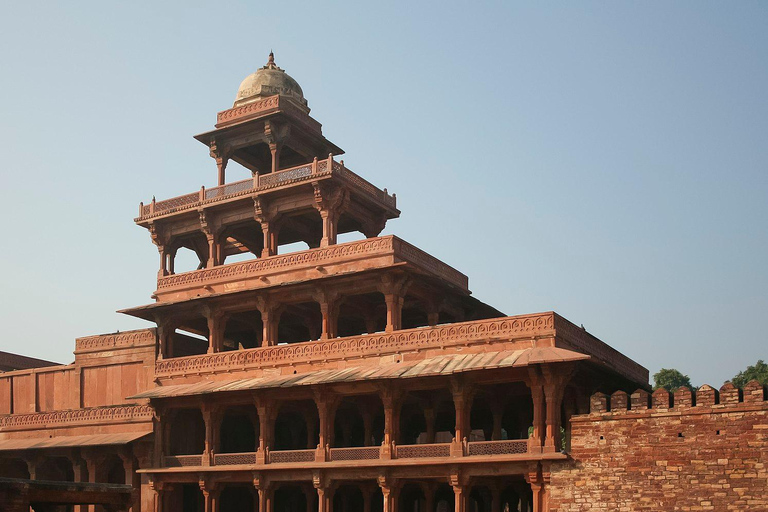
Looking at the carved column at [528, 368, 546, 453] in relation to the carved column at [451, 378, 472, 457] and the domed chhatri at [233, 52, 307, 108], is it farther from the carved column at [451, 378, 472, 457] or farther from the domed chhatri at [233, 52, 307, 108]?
the domed chhatri at [233, 52, 307, 108]

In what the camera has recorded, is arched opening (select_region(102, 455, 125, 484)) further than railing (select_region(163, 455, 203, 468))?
Yes

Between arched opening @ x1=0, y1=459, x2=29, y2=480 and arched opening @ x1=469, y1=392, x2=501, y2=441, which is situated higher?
arched opening @ x1=469, y1=392, x2=501, y2=441

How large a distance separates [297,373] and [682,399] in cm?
1313

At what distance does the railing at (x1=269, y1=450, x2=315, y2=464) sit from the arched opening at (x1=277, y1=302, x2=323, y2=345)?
5.63 metres

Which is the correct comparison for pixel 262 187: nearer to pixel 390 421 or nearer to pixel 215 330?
pixel 215 330

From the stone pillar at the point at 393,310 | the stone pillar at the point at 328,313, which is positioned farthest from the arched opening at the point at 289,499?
the stone pillar at the point at 393,310

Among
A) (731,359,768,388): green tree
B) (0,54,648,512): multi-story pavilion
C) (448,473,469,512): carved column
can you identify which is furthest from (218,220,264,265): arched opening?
(731,359,768,388): green tree

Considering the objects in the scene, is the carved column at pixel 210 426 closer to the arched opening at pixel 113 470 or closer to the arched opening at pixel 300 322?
the arched opening at pixel 300 322

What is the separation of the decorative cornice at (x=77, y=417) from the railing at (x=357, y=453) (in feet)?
27.9

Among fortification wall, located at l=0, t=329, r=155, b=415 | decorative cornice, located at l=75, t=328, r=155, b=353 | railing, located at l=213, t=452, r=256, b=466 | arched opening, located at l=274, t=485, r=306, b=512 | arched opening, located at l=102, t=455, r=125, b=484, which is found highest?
decorative cornice, located at l=75, t=328, r=155, b=353

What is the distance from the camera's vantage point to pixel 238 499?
37906 millimetres

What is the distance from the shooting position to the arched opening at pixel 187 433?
35.9 metres

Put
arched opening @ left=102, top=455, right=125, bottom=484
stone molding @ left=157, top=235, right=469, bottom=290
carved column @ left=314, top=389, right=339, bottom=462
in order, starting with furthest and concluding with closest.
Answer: arched opening @ left=102, top=455, right=125, bottom=484, stone molding @ left=157, top=235, right=469, bottom=290, carved column @ left=314, top=389, right=339, bottom=462

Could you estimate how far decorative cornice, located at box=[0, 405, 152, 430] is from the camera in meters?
35.9
